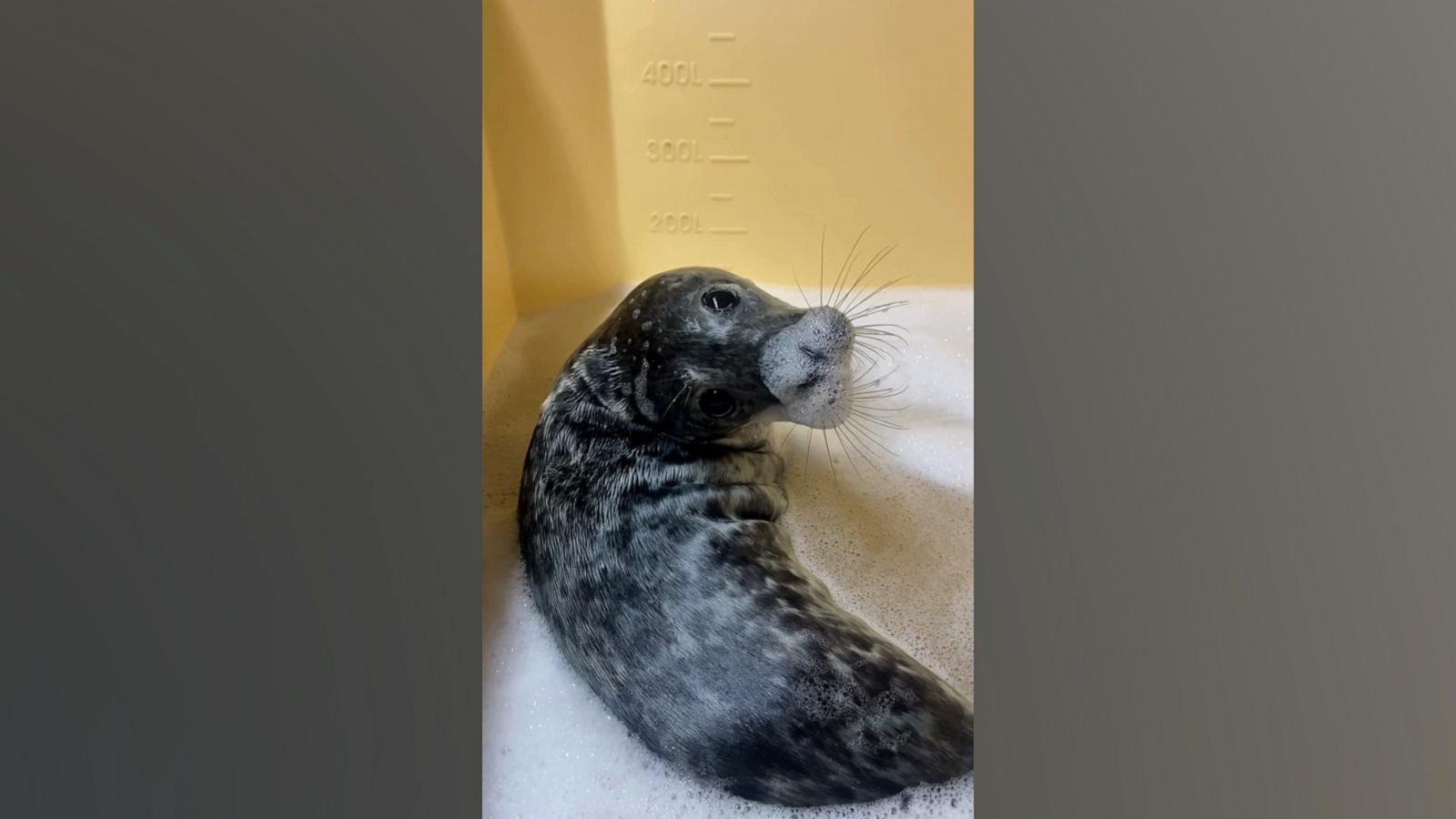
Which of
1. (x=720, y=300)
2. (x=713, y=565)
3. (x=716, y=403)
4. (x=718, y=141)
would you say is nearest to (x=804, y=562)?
(x=713, y=565)

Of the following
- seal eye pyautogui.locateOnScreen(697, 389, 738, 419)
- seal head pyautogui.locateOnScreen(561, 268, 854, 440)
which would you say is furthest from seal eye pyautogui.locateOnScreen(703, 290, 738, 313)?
seal eye pyautogui.locateOnScreen(697, 389, 738, 419)

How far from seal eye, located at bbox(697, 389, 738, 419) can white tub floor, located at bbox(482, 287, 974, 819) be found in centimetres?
8

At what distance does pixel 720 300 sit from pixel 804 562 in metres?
0.38

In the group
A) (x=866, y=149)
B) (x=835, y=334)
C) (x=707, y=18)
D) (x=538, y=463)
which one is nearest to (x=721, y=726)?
(x=538, y=463)

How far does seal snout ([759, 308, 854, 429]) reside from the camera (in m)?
1.67

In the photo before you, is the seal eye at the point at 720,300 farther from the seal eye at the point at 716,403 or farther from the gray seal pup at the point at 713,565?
the seal eye at the point at 716,403

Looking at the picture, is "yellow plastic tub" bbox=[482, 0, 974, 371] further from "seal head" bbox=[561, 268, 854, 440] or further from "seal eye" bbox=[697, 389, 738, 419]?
"seal eye" bbox=[697, 389, 738, 419]

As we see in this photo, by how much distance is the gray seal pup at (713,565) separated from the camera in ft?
5.31

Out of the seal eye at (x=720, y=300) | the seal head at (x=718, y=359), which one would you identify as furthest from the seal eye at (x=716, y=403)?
the seal eye at (x=720, y=300)

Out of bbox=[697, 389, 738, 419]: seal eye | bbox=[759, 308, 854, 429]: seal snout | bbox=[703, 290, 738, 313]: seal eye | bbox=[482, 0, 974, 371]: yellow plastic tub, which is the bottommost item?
bbox=[697, 389, 738, 419]: seal eye

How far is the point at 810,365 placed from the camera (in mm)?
1668

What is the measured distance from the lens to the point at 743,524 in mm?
1691

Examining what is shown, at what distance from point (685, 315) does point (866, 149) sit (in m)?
0.36

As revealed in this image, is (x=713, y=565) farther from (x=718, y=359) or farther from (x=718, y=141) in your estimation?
(x=718, y=141)
